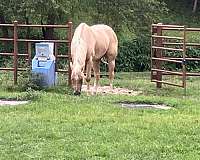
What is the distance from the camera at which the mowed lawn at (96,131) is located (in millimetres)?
6102

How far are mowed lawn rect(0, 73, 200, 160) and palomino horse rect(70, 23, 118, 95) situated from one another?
3.31ft

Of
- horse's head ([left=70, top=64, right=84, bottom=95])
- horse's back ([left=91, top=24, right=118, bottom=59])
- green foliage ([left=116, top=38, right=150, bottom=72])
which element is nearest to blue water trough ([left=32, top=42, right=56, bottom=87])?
horse's back ([left=91, top=24, right=118, bottom=59])

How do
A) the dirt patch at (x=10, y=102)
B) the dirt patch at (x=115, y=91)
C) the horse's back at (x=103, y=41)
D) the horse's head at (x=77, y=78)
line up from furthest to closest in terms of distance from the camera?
the horse's back at (x=103, y=41)
the dirt patch at (x=115, y=91)
the horse's head at (x=77, y=78)
the dirt patch at (x=10, y=102)

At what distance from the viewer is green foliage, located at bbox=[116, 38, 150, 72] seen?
25812 mm

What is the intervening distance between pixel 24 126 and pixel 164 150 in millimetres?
2061

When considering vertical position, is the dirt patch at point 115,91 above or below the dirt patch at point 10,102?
below

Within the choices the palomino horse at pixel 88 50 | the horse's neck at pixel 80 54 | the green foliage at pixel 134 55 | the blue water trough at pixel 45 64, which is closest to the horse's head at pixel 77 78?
the palomino horse at pixel 88 50

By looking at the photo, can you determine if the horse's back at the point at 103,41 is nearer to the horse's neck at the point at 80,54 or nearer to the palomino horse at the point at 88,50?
the palomino horse at the point at 88,50

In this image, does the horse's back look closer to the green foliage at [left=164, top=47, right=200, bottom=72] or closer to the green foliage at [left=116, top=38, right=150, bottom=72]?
the green foliage at [left=164, top=47, right=200, bottom=72]

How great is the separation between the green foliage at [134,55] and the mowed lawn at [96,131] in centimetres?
1590

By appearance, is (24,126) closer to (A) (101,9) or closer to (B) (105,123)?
(B) (105,123)

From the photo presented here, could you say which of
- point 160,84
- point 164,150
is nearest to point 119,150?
point 164,150

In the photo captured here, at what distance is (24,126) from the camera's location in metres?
7.39

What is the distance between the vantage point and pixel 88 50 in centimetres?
1177
